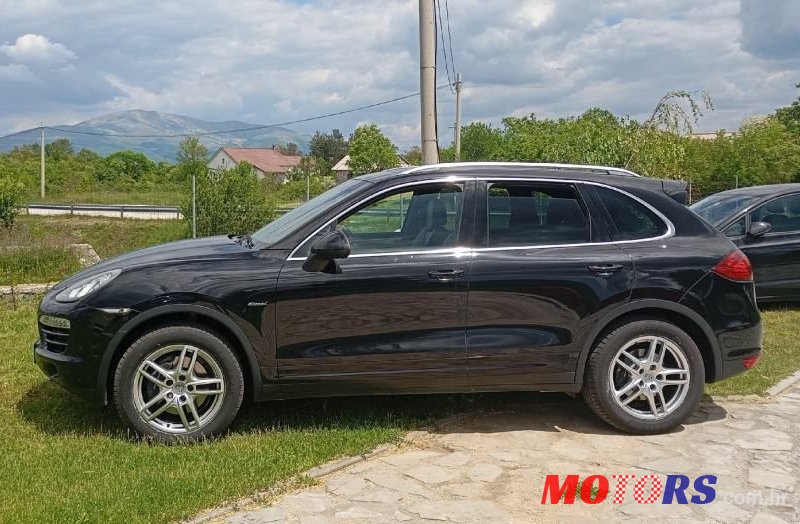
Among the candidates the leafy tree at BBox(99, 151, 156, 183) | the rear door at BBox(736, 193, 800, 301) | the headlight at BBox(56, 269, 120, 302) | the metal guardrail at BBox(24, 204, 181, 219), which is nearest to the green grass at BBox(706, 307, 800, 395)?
the rear door at BBox(736, 193, 800, 301)

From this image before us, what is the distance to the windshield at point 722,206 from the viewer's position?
Result: 9203mm

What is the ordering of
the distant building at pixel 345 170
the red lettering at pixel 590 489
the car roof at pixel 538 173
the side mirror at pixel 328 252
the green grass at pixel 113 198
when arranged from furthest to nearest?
the green grass at pixel 113 198 → the distant building at pixel 345 170 → the car roof at pixel 538 173 → the side mirror at pixel 328 252 → the red lettering at pixel 590 489

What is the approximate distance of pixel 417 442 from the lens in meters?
4.70

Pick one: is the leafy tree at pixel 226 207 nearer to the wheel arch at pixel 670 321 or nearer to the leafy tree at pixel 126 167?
the wheel arch at pixel 670 321

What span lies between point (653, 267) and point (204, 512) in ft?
10.4

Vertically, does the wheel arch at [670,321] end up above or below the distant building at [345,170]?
below

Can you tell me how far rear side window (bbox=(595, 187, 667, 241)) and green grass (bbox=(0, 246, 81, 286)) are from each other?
381 inches

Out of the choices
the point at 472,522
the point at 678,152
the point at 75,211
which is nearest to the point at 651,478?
the point at 472,522

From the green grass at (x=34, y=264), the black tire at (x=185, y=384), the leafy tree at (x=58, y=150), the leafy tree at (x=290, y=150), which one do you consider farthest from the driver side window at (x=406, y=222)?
the leafy tree at (x=290, y=150)

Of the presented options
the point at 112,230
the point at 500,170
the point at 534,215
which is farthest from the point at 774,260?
the point at 112,230

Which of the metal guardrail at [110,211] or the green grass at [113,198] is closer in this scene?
the metal guardrail at [110,211]

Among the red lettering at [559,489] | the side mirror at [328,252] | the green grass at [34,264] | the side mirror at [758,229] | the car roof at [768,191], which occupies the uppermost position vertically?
the car roof at [768,191]

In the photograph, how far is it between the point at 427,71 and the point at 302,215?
477 centimetres

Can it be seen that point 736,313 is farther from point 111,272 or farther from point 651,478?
point 111,272
